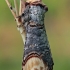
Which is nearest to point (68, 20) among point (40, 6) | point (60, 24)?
point (60, 24)

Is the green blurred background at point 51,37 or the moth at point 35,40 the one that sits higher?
the moth at point 35,40

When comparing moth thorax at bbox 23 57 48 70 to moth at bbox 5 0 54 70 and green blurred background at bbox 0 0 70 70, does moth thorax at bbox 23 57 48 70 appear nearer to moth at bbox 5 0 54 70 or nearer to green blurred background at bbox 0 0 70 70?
moth at bbox 5 0 54 70

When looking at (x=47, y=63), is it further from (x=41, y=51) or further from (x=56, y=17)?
(x=56, y=17)

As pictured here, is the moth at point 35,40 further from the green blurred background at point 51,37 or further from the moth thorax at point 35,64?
the green blurred background at point 51,37

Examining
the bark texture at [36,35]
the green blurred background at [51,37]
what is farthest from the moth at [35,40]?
the green blurred background at [51,37]

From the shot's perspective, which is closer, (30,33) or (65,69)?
(30,33)

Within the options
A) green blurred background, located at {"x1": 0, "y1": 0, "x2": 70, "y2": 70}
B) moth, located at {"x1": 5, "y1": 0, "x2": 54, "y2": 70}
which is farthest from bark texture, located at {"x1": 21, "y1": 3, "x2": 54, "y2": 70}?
green blurred background, located at {"x1": 0, "y1": 0, "x2": 70, "y2": 70}

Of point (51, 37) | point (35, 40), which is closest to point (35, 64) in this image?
point (35, 40)
